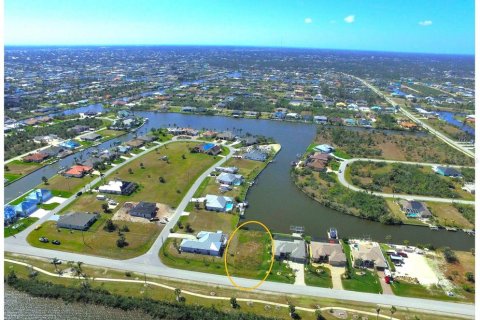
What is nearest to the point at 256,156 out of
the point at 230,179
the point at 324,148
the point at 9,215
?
the point at 230,179

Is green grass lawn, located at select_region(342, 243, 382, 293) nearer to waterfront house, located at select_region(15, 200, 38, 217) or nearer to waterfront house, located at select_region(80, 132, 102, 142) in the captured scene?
waterfront house, located at select_region(15, 200, 38, 217)

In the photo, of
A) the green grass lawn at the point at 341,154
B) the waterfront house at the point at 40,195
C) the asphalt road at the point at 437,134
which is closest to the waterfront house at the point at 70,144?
the waterfront house at the point at 40,195

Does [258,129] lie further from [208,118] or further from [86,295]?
[86,295]

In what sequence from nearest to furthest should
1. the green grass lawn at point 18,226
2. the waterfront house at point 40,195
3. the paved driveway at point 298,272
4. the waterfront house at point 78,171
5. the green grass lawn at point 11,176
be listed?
the paved driveway at point 298,272 → the green grass lawn at point 18,226 → the waterfront house at point 40,195 → the green grass lawn at point 11,176 → the waterfront house at point 78,171

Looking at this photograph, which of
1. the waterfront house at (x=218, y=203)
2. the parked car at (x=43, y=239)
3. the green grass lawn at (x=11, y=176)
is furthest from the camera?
the green grass lawn at (x=11, y=176)

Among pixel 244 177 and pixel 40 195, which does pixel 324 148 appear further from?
pixel 40 195

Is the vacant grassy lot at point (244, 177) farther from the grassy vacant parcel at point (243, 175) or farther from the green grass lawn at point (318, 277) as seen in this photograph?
the green grass lawn at point (318, 277)

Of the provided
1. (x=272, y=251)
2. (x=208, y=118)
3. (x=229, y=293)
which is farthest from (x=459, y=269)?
(x=208, y=118)
